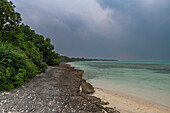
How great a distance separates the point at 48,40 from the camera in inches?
1307

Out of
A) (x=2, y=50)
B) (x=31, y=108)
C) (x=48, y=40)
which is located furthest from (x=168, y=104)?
(x=48, y=40)

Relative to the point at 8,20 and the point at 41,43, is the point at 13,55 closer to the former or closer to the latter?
the point at 8,20

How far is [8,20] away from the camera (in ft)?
38.5

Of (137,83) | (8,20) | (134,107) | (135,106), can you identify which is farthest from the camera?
(137,83)

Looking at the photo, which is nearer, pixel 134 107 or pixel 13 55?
pixel 134 107

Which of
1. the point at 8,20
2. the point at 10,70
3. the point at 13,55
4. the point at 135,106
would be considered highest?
the point at 8,20

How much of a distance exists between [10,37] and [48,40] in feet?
72.5

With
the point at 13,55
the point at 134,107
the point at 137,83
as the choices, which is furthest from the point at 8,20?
the point at 137,83

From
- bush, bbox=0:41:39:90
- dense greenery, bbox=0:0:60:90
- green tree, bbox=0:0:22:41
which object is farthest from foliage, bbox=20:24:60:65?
bush, bbox=0:41:39:90

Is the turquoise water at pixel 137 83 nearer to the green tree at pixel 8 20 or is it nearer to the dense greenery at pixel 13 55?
the dense greenery at pixel 13 55

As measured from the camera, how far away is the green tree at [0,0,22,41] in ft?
36.3

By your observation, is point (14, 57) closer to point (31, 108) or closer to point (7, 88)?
point (7, 88)

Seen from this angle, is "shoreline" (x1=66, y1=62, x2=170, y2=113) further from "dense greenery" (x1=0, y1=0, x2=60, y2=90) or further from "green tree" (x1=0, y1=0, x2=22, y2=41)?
"green tree" (x1=0, y1=0, x2=22, y2=41)

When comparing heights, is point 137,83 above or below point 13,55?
below
